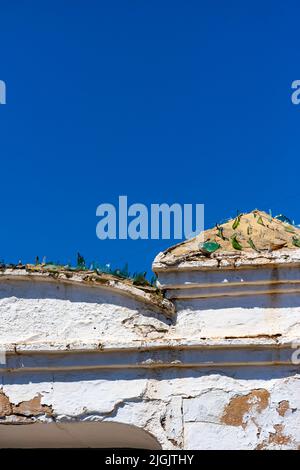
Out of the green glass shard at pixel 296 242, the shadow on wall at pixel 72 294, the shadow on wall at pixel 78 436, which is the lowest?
the shadow on wall at pixel 78 436

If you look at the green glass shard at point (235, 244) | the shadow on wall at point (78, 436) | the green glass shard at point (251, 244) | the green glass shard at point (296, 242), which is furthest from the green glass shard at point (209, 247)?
the shadow on wall at point (78, 436)

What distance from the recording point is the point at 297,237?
602 centimetres

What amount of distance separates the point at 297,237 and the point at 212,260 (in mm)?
805

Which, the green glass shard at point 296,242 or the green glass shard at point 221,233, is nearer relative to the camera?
the green glass shard at point 296,242

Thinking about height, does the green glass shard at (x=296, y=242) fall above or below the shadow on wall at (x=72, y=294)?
above

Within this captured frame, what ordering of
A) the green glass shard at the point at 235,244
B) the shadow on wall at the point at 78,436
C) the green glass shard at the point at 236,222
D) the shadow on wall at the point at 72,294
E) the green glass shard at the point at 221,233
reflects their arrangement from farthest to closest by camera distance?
the green glass shard at the point at 236,222 < the green glass shard at the point at 221,233 < the green glass shard at the point at 235,244 < the shadow on wall at the point at 72,294 < the shadow on wall at the point at 78,436

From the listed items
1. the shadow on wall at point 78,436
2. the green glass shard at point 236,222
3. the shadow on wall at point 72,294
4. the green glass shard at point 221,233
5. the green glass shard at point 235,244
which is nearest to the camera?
the shadow on wall at point 78,436

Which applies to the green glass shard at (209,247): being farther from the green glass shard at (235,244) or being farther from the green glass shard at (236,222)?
the green glass shard at (236,222)

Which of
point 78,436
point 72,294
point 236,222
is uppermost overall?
point 236,222

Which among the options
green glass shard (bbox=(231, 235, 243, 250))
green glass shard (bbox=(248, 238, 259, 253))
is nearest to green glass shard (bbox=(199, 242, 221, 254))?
green glass shard (bbox=(231, 235, 243, 250))

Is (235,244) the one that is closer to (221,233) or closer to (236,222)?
(221,233)

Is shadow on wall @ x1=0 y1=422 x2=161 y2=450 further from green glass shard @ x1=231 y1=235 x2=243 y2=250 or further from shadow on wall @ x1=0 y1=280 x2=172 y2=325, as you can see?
green glass shard @ x1=231 y1=235 x2=243 y2=250

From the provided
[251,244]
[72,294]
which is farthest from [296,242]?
[72,294]

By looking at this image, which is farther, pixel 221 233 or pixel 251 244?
pixel 221 233
